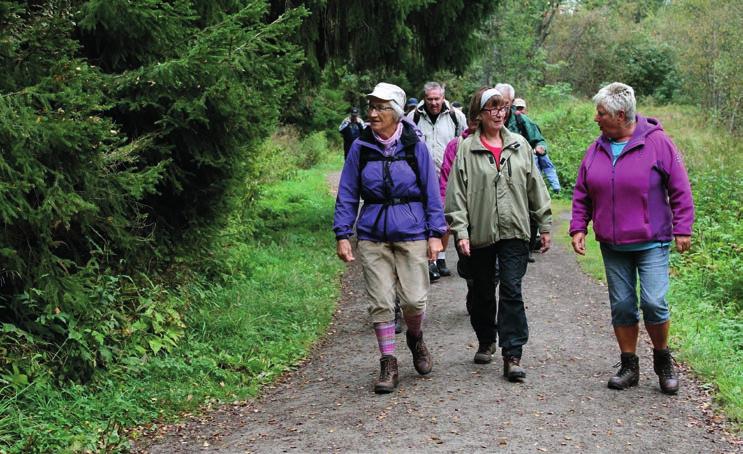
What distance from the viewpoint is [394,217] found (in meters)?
5.72

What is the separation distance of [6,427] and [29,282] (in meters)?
0.93

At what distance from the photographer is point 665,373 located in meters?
5.68

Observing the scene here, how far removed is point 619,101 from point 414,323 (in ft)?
6.80

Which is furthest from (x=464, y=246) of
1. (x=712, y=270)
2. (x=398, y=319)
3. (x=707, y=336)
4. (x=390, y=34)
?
(x=390, y=34)

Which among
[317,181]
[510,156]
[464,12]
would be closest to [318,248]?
[464,12]

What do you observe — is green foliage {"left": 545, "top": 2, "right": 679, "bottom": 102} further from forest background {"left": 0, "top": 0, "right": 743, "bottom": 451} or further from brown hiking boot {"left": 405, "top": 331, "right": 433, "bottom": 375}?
brown hiking boot {"left": 405, "top": 331, "right": 433, "bottom": 375}

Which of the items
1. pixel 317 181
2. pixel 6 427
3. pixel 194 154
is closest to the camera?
pixel 6 427

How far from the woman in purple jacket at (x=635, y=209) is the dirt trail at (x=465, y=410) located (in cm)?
44

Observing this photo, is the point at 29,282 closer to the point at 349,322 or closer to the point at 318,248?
the point at 349,322

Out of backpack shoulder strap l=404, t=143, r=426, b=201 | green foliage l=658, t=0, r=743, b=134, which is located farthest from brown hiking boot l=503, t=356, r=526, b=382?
green foliage l=658, t=0, r=743, b=134

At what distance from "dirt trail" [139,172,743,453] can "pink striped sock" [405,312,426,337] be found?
349mm

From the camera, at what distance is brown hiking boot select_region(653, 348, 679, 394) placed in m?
5.64

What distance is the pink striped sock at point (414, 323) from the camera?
235 inches

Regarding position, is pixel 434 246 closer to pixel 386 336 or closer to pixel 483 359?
pixel 386 336
